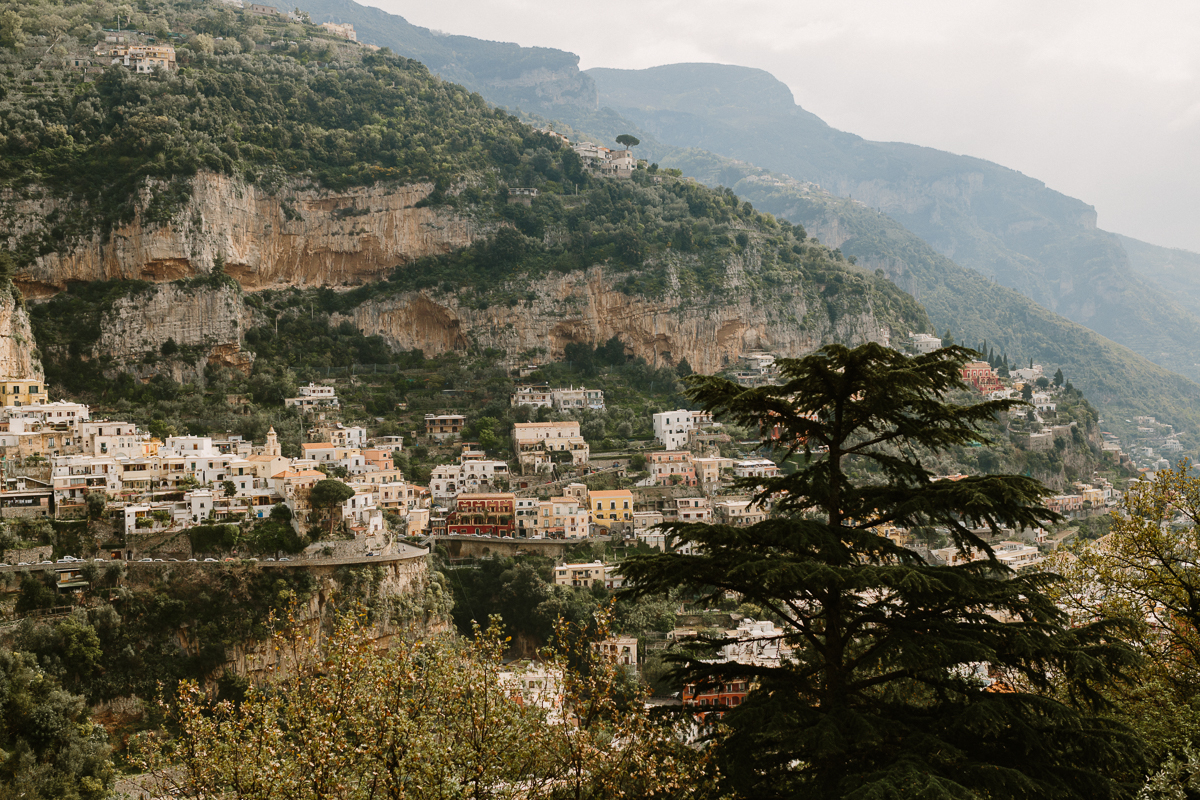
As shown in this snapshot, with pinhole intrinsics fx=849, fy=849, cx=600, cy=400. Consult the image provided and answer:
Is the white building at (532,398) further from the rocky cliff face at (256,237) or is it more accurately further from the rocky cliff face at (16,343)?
the rocky cliff face at (16,343)

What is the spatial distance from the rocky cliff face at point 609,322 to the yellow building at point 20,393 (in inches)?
946

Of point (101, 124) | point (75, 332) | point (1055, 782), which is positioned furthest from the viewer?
point (101, 124)

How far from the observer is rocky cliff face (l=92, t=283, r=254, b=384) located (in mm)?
52688

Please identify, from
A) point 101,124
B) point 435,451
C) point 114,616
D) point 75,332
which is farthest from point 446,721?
point 101,124

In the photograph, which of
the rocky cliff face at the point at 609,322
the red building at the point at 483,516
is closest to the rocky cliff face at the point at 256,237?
the rocky cliff face at the point at 609,322

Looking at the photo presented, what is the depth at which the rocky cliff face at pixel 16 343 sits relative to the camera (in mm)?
45000

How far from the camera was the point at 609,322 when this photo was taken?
69.6 metres

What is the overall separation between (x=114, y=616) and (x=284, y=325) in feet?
114

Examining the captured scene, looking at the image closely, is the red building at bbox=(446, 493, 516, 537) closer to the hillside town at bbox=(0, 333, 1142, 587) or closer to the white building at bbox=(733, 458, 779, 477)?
the hillside town at bbox=(0, 333, 1142, 587)

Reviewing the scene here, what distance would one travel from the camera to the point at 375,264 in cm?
6856

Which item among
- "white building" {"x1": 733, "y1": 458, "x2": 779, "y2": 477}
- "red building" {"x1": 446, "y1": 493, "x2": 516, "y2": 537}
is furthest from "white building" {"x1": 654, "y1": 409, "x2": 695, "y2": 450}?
"red building" {"x1": 446, "y1": 493, "x2": 516, "y2": 537}

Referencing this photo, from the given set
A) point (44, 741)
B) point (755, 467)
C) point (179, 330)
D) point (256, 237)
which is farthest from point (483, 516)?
point (256, 237)

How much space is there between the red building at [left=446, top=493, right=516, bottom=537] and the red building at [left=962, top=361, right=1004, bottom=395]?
45.9 m

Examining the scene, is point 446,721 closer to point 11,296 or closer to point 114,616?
point 114,616
